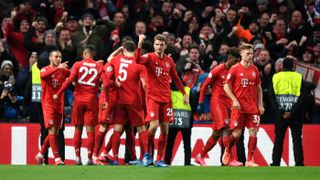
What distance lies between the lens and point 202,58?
26516 millimetres

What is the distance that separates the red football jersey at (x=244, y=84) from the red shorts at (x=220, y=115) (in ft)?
2.37

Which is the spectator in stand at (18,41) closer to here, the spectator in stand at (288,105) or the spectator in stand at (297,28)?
the spectator in stand at (297,28)

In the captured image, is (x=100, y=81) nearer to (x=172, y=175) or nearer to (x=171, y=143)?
(x=171, y=143)

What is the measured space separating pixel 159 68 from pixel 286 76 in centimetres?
334

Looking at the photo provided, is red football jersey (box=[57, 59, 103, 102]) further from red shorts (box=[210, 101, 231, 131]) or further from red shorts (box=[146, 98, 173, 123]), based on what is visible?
red shorts (box=[210, 101, 231, 131])

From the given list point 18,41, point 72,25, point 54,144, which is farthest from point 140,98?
point 18,41

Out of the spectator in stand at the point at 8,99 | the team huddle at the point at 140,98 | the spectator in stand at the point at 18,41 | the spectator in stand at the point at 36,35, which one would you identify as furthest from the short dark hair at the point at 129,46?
the spectator in stand at the point at 18,41

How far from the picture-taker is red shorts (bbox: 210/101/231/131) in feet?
73.8

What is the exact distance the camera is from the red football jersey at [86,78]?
22312 millimetres

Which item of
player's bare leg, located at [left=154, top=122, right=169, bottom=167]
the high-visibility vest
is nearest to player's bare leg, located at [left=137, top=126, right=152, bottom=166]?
player's bare leg, located at [left=154, top=122, right=169, bottom=167]

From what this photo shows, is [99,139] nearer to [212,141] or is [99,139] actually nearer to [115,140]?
[115,140]

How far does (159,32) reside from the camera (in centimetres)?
2780

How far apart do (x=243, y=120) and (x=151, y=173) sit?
2842mm

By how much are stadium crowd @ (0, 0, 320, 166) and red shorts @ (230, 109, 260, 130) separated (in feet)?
7.15
